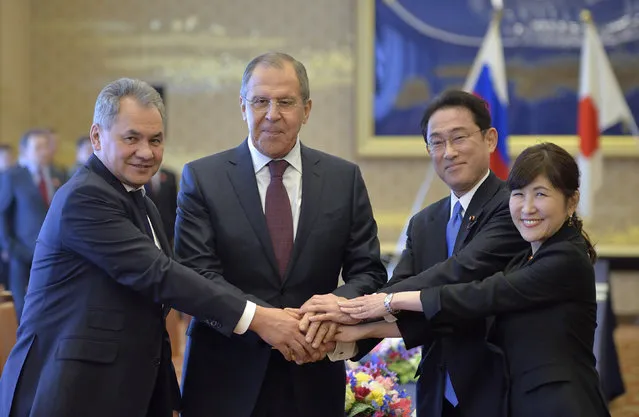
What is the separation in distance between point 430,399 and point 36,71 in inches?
332

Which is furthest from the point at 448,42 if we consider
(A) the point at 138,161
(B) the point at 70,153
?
(A) the point at 138,161

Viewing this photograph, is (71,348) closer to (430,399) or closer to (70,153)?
(430,399)

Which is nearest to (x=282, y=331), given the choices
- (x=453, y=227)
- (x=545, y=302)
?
(x=453, y=227)

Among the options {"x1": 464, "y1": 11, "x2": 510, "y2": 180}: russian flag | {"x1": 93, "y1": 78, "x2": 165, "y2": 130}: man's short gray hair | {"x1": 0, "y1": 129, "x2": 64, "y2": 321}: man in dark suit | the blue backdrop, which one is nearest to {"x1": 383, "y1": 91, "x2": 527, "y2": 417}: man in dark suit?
{"x1": 93, "y1": 78, "x2": 165, "y2": 130}: man's short gray hair

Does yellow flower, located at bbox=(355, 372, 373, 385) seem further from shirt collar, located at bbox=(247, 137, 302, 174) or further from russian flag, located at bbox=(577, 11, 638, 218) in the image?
russian flag, located at bbox=(577, 11, 638, 218)

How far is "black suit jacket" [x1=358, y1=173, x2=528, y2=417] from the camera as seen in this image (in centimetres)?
261

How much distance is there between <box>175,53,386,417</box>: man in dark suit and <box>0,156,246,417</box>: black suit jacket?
8.4 inches

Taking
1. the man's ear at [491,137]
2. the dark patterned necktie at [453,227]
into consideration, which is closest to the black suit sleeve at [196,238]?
the dark patterned necktie at [453,227]

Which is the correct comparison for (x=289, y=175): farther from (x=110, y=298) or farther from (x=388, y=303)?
(x=110, y=298)

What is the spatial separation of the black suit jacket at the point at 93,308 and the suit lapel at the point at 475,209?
2.73 ft

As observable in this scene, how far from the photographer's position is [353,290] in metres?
2.92

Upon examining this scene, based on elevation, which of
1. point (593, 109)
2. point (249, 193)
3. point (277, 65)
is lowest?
point (249, 193)

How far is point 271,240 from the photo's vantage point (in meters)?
2.83

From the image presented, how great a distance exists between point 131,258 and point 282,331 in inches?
20.6
